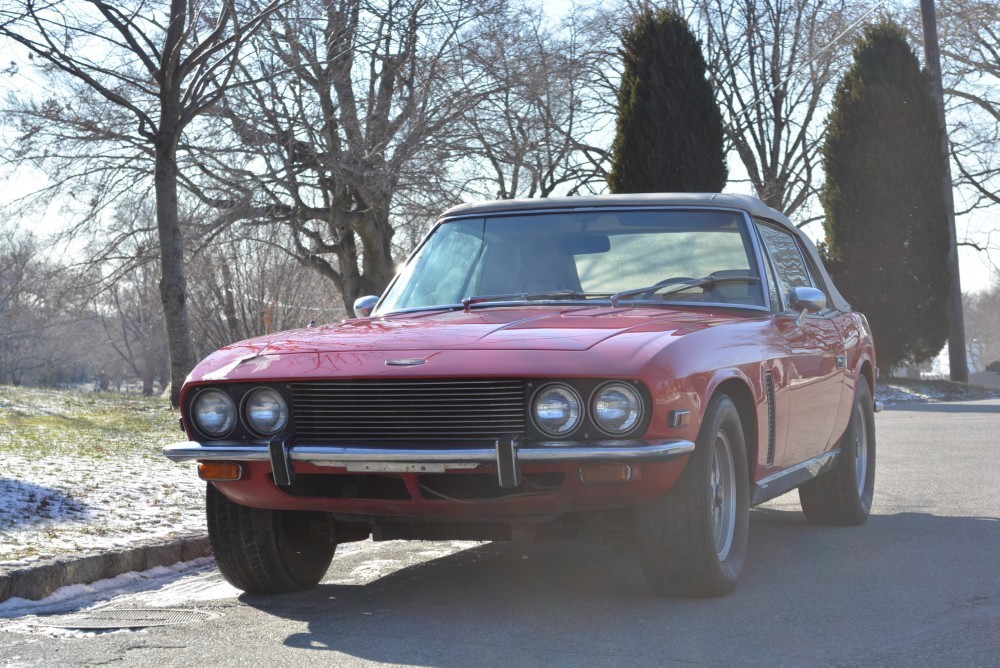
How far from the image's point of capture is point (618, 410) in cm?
443

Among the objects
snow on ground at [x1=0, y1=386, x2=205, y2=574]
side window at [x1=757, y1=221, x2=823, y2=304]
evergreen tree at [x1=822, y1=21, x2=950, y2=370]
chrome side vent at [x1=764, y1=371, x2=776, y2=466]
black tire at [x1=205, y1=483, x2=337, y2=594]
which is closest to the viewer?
black tire at [x1=205, y1=483, x2=337, y2=594]

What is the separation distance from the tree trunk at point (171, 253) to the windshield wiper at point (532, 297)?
493 inches

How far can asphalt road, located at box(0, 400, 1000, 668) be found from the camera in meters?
4.11

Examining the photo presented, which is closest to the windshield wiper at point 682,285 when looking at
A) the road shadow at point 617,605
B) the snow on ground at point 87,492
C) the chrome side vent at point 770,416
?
the chrome side vent at point 770,416

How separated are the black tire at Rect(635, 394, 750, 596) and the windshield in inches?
39.4

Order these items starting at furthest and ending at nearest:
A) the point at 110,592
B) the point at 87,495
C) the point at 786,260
→ the point at 87,495, the point at 786,260, the point at 110,592

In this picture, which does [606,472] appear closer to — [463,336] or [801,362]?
[463,336]

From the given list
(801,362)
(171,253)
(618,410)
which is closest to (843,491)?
(801,362)

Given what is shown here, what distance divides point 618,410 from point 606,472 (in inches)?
8.7

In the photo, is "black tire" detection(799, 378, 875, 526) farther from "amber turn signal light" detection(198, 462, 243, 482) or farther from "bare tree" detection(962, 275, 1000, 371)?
"bare tree" detection(962, 275, 1000, 371)

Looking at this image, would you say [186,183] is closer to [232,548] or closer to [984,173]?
[232,548]

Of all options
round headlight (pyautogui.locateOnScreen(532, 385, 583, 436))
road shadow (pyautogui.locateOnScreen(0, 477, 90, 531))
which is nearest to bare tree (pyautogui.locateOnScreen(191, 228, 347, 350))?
road shadow (pyautogui.locateOnScreen(0, 477, 90, 531))

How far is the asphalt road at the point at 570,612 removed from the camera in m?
4.11

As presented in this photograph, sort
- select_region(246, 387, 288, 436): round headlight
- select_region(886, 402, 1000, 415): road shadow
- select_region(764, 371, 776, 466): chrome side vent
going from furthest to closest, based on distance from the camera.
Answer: select_region(886, 402, 1000, 415): road shadow, select_region(764, 371, 776, 466): chrome side vent, select_region(246, 387, 288, 436): round headlight
